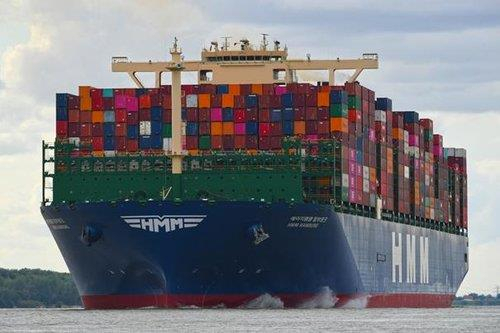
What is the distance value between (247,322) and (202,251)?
13.6 metres

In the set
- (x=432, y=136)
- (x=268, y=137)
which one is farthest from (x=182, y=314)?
(x=432, y=136)

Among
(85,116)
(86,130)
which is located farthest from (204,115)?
(85,116)

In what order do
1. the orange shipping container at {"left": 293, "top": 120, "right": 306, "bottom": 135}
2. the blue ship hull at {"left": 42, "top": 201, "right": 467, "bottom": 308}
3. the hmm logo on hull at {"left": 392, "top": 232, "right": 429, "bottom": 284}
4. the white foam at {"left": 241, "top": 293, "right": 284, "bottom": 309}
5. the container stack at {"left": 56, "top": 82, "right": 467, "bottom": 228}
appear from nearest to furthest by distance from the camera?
the blue ship hull at {"left": 42, "top": 201, "right": 467, "bottom": 308} < the white foam at {"left": 241, "top": 293, "right": 284, "bottom": 309} < the container stack at {"left": 56, "top": 82, "right": 467, "bottom": 228} < the orange shipping container at {"left": 293, "top": 120, "right": 306, "bottom": 135} < the hmm logo on hull at {"left": 392, "top": 232, "right": 429, "bottom": 284}

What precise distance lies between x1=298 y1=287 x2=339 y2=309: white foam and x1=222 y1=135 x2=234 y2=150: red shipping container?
10.2 m

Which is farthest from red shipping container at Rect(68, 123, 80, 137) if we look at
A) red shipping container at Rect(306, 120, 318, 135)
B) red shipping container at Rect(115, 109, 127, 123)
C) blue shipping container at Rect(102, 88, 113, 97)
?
red shipping container at Rect(306, 120, 318, 135)

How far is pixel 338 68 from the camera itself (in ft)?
434

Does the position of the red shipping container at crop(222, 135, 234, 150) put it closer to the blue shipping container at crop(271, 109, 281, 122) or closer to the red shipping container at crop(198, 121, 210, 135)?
the red shipping container at crop(198, 121, 210, 135)

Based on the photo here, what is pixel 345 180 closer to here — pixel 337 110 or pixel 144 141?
pixel 337 110

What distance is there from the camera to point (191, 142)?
376ft

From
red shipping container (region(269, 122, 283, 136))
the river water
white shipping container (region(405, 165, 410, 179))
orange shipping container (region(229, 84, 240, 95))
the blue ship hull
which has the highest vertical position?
orange shipping container (region(229, 84, 240, 95))

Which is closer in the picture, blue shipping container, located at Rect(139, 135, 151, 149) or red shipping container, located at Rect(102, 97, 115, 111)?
blue shipping container, located at Rect(139, 135, 151, 149)

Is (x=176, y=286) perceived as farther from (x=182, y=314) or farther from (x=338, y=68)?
(x=338, y=68)

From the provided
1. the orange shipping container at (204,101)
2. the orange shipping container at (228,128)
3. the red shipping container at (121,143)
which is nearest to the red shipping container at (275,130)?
the orange shipping container at (228,128)

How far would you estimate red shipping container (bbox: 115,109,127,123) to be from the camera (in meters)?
116
